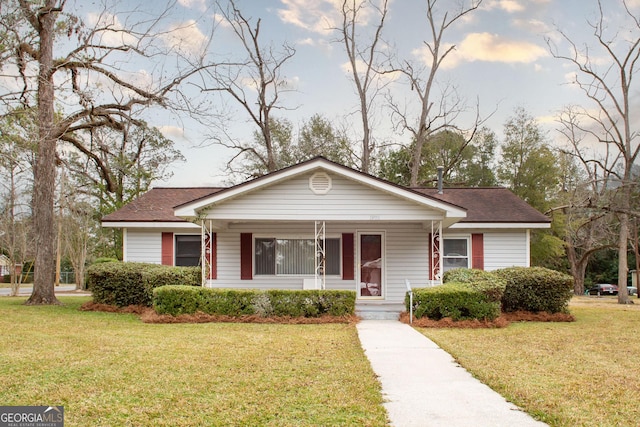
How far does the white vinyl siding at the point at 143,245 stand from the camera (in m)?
17.3

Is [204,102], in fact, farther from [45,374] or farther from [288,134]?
[288,134]

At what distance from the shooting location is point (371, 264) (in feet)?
56.0

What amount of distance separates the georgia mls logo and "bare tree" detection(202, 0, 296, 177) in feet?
77.4

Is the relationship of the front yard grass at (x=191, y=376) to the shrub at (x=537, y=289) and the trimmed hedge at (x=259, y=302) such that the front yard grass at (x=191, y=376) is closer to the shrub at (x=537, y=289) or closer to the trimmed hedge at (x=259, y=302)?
the trimmed hedge at (x=259, y=302)

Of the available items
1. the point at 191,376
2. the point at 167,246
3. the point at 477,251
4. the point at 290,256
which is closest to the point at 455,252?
the point at 477,251

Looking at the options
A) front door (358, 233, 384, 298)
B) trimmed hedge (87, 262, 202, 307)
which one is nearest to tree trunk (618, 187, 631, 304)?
front door (358, 233, 384, 298)

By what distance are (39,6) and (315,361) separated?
1313 cm

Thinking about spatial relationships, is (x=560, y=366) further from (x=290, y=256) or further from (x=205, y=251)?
(x=290, y=256)

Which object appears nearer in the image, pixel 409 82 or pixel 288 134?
pixel 409 82

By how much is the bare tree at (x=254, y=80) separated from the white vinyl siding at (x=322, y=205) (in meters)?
14.5

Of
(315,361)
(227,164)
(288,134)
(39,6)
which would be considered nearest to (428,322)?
(315,361)

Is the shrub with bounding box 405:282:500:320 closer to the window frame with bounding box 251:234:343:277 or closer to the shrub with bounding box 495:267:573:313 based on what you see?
the shrub with bounding box 495:267:573:313

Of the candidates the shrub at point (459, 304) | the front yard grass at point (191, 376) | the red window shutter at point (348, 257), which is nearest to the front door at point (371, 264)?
the red window shutter at point (348, 257)

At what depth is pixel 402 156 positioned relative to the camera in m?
35.1
